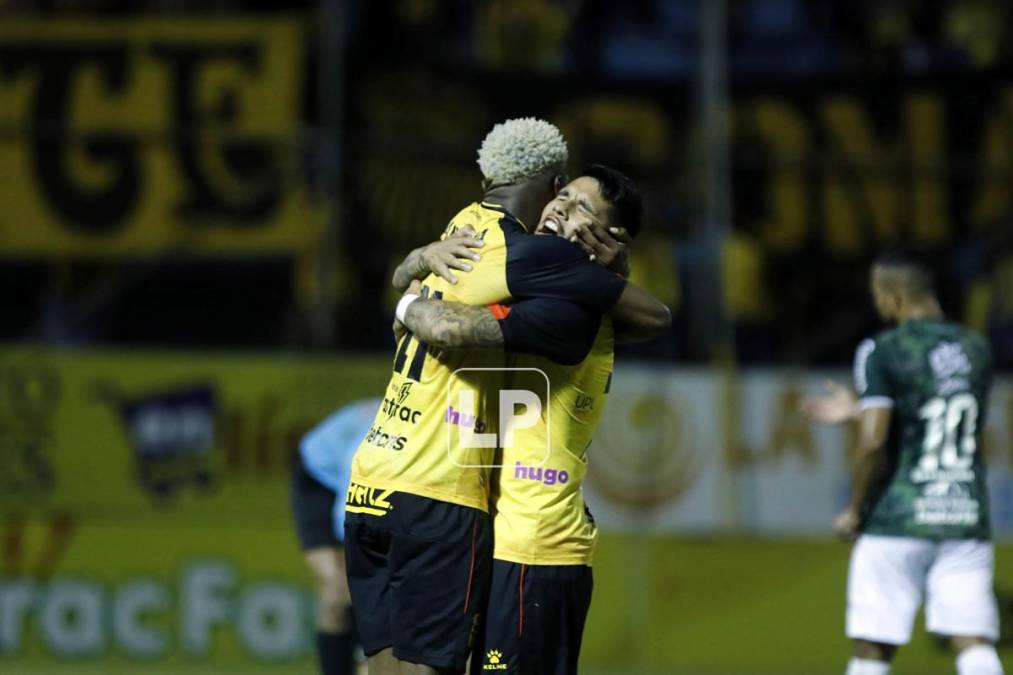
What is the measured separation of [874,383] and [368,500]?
10.1 ft

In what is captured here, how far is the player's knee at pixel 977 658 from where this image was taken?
7.34 meters

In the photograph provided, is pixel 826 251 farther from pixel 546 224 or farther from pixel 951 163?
pixel 546 224

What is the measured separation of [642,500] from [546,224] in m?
7.88

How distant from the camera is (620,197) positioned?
5398mm

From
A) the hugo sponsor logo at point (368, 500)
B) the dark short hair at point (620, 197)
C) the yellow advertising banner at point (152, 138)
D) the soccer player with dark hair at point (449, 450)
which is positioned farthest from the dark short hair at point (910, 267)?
the yellow advertising banner at point (152, 138)

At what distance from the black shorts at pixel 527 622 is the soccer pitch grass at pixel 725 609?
653 cm

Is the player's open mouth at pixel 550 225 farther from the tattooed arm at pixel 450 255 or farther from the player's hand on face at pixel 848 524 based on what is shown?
the player's hand on face at pixel 848 524

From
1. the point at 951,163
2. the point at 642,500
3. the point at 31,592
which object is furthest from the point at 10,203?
the point at 951,163

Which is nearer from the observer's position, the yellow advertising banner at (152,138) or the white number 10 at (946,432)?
the white number 10 at (946,432)

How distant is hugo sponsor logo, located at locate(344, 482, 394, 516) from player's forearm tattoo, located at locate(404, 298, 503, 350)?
0.52 metres

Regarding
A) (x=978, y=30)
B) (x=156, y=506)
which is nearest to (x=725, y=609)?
(x=156, y=506)

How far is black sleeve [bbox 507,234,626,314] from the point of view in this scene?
5.11 meters

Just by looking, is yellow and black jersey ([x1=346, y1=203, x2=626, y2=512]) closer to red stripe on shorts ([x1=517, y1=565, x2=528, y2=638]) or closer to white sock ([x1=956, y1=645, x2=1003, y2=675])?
red stripe on shorts ([x1=517, y1=565, x2=528, y2=638])

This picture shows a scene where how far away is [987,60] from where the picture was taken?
1505cm
